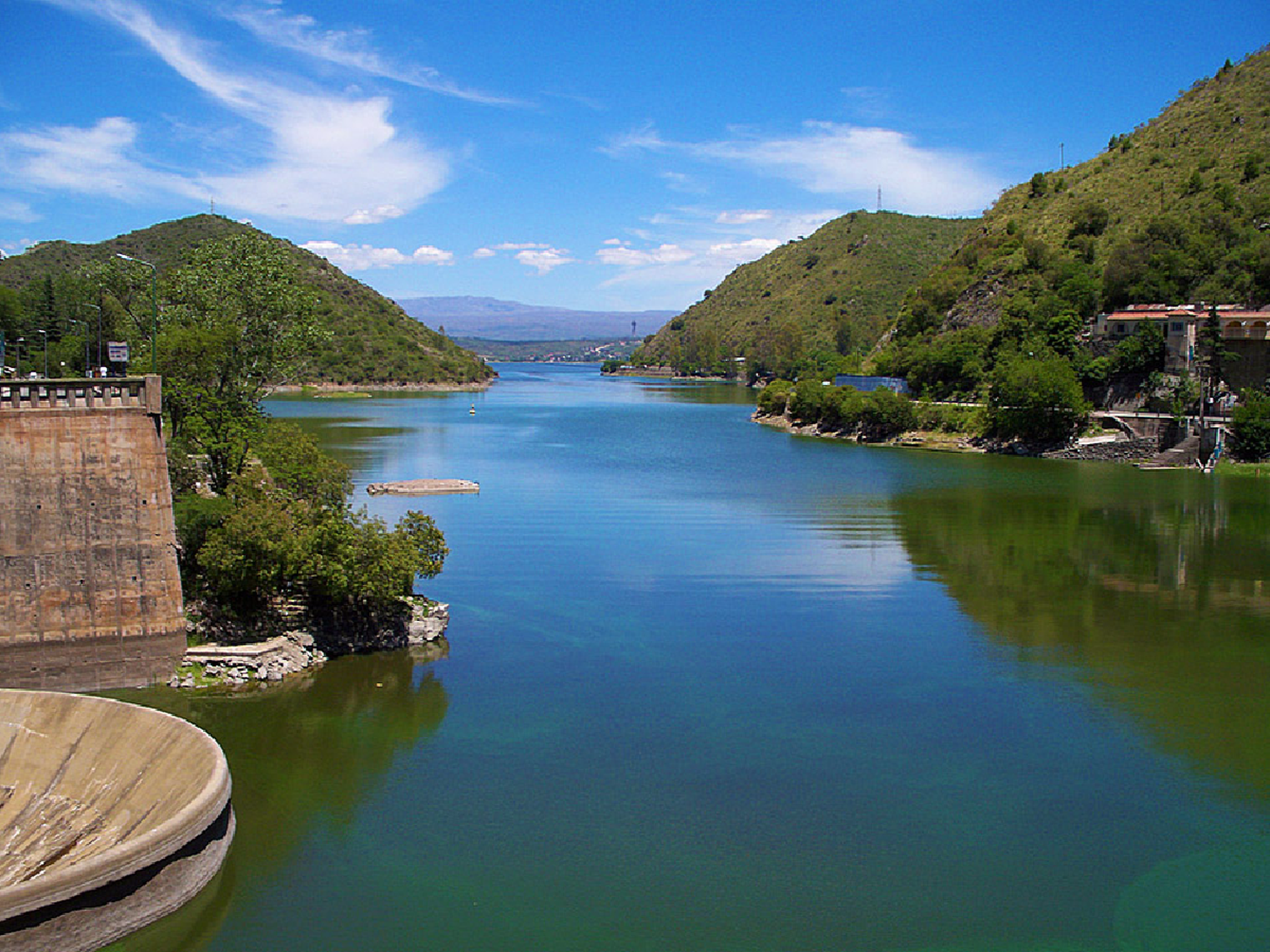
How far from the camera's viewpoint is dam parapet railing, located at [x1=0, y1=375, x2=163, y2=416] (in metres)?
21.2

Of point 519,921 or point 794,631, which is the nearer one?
point 519,921

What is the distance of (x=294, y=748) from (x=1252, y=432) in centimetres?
6658

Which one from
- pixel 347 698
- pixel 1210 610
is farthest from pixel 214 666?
pixel 1210 610

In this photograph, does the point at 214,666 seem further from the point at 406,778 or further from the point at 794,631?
the point at 794,631

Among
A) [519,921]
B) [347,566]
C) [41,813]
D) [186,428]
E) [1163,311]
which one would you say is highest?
[1163,311]

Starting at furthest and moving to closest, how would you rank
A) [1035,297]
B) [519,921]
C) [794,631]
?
[1035,297] → [794,631] → [519,921]

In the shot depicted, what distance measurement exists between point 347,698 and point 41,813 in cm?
830

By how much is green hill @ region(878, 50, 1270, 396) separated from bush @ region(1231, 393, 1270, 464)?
1425 cm

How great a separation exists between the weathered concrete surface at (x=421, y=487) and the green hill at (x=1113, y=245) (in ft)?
175

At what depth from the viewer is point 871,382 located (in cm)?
10275

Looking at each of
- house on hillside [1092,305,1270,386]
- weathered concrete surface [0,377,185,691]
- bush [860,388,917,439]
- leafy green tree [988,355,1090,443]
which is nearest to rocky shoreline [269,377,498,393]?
bush [860,388,917,439]

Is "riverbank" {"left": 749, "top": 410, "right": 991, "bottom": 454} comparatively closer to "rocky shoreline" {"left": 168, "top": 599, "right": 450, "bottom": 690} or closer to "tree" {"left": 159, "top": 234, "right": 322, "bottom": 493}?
"tree" {"left": 159, "top": 234, "right": 322, "bottom": 493}

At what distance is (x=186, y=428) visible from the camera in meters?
29.9

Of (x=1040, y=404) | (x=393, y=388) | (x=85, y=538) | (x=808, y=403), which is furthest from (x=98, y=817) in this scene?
(x=393, y=388)
